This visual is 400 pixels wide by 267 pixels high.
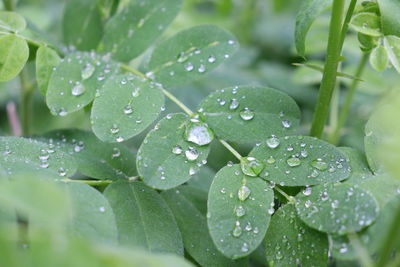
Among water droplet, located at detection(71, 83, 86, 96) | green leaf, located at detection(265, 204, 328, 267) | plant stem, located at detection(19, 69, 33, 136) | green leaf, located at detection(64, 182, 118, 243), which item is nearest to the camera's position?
green leaf, located at detection(64, 182, 118, 243)

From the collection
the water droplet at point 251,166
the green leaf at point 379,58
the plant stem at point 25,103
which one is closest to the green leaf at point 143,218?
the water droplet at point 251,166

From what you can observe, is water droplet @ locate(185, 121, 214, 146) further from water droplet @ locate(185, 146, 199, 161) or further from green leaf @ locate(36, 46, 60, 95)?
green leaf @ locate(36, 46, 60, 95)

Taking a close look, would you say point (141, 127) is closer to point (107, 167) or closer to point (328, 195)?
point (107, 167)

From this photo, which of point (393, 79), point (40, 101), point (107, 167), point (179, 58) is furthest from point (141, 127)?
point (40, 101)

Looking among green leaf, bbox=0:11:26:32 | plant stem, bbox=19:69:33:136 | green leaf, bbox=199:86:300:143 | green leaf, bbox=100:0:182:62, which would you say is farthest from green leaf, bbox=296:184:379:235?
plant stem, bbox=19:69:33:136

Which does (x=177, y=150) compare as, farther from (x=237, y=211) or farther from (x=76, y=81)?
(x=76, y=81)

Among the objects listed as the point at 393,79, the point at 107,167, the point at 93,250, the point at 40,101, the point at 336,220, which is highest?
the point at 93,250

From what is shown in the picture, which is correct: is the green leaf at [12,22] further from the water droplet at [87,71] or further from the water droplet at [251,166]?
the water droplet at [251,166]
